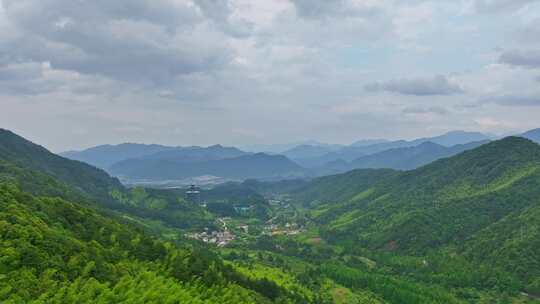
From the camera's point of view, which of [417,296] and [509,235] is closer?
[417,296]

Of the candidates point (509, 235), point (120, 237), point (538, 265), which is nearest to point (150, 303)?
point (120, 237)

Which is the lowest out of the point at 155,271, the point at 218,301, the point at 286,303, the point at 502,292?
the point at 502,292

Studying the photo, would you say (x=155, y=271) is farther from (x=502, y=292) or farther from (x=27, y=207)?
(x=502, y=292)

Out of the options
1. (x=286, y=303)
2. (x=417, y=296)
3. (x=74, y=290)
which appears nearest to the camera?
(x=74, y=290)

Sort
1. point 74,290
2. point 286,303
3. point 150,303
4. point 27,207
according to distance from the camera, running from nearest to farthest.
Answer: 1. point 74,290
2. point 150,303
3. point 27,207
4. point 286,303

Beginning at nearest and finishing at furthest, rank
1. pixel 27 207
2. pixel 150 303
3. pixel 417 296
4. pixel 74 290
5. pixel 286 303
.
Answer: pixel 74 290 < pixel 150 303 < pixel 27 207 < pixel 286 303 < pixel 417 296

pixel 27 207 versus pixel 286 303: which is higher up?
pixel 27 207

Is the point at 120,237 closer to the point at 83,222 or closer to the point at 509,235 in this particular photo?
the point at 83,222

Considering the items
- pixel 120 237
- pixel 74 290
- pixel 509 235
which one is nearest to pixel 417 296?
pixel 509 235

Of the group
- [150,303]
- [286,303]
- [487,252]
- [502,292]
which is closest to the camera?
[150,303]
